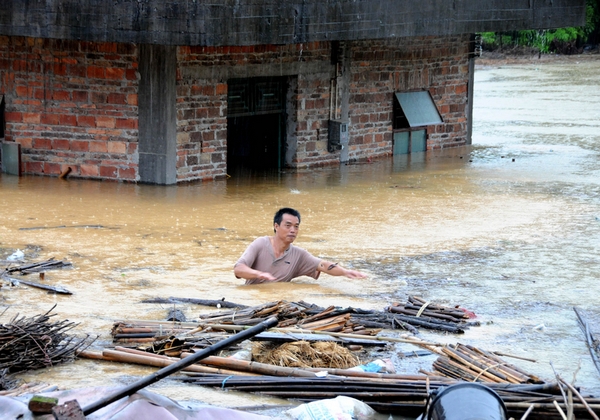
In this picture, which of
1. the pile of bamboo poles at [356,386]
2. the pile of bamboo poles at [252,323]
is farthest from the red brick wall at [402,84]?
the pile of bamboo poles at [356,386]

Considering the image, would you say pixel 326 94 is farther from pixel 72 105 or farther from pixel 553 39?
pixel 553 39

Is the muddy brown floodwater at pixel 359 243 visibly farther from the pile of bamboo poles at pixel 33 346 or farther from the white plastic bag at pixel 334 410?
the white plastic bag at pixel 334 410

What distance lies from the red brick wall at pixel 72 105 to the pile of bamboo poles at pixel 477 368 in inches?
453

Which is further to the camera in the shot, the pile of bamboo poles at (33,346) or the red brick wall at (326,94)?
the red brick wall at (326,94)

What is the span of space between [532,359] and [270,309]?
231cm

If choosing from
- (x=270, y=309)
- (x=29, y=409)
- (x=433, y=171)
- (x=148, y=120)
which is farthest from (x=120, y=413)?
(x=433, y=171)

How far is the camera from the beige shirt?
11242 millimetres

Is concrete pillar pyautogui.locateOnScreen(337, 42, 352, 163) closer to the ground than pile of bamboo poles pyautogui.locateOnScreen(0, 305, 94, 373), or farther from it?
farther from it

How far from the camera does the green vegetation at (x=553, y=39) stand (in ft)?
191

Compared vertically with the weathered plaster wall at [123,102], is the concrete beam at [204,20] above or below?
above

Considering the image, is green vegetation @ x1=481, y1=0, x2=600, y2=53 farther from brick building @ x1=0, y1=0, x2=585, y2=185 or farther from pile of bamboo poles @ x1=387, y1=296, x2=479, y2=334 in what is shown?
pile of bamboo poles @ x1=387, y1=296, x2=479, y2=334

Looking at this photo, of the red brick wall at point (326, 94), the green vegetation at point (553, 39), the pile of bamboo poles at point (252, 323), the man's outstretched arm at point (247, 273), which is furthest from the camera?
the green vegetation at point (553, 39)

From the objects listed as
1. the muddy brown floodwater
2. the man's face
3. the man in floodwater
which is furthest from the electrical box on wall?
the man's face

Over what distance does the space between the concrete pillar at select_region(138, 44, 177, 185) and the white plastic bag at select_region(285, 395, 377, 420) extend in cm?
1180
